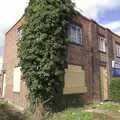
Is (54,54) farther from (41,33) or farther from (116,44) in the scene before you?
(116,44)

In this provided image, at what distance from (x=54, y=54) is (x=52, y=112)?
3518mm

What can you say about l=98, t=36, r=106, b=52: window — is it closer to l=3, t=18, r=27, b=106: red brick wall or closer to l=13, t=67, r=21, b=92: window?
l=3, t=18, r=27, b=106: red brick wall

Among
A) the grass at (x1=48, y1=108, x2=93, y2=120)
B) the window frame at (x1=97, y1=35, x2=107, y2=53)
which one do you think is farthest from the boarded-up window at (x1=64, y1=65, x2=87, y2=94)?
the window frame at (x1=97, y1=35, x2=107, y2=53)

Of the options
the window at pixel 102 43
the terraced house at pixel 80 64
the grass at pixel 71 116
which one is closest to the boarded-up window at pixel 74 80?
the terraced house at pixel 80 64

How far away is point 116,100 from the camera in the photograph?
21.9 meters

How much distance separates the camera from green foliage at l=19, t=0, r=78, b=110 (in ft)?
49.1

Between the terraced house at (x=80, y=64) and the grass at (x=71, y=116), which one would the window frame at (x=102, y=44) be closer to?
the terraced house at (x=80, y=64)

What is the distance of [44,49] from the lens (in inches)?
598

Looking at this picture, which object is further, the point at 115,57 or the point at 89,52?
the point at 115,57

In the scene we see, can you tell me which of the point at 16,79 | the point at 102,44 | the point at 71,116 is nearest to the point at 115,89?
the point at 102,44

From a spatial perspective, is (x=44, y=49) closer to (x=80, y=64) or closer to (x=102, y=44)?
(x=80, y=64)

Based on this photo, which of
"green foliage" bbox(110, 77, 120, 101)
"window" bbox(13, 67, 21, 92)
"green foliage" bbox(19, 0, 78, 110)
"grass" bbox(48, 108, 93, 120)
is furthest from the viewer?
"green foliage" bbox(110, 77, 120, 101)

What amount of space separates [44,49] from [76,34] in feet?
19.0

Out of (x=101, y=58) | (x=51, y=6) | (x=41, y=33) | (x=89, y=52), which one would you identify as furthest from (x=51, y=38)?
(x=101, y=58)
